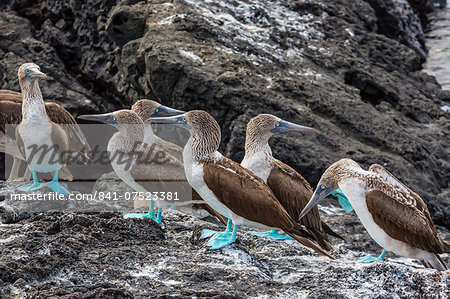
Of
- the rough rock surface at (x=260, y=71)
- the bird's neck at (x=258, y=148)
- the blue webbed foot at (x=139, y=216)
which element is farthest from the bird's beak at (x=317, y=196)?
the rough rock surface at (x=260, y=71)

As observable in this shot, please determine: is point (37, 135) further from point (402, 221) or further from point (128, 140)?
point (402, 221)

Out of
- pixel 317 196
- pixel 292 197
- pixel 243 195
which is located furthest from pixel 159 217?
pixel 317 196

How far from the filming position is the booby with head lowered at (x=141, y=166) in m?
6.44

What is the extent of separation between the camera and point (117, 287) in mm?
4574

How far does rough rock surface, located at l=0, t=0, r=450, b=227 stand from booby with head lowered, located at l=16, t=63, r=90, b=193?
9.59 ft

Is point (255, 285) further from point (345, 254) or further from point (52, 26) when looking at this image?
point (52, 26)

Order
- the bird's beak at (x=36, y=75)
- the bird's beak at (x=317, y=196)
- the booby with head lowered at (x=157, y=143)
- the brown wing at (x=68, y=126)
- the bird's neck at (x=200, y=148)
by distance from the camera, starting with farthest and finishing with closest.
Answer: the brown wing at (x=68, y=126)
the bird's beak at (x=36, y=75)
the booby with head lowered at (x=157, y=143)
the bird's beak at (x=317, y=196)
the bird's neck at (x=200, y=148)

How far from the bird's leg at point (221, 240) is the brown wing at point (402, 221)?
1235 mm

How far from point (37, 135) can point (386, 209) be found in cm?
365

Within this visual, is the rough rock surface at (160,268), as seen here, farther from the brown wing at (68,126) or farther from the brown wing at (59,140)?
the brown wing at (68,126)

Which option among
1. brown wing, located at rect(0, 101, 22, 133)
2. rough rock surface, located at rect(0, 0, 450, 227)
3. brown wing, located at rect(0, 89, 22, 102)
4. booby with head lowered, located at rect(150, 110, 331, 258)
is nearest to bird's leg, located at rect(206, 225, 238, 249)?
booby with head lowered, located at rect(150, 110, 331, 258)

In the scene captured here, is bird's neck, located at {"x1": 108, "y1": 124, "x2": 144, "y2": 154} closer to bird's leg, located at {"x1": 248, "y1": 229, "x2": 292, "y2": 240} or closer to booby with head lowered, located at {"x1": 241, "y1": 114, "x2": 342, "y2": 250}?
booby with head lowered, located at {"x1": 241, "y1": 114, "x2": 342, "y2": 250}

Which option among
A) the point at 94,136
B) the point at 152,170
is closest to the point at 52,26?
the point at 94,136

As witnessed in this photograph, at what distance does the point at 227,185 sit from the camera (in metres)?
Result: 5.71
